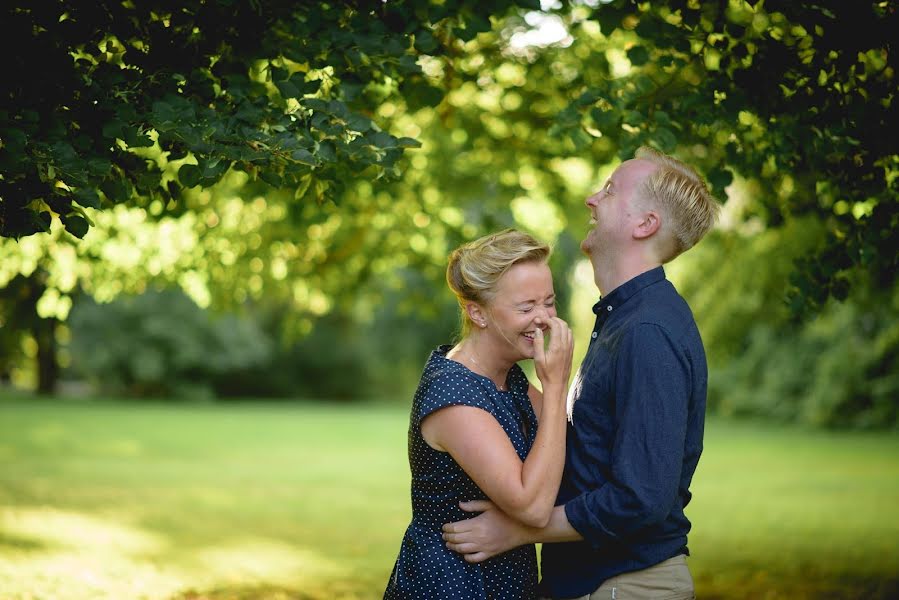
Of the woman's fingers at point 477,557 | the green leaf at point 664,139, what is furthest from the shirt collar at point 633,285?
the green leaf at point 664,139

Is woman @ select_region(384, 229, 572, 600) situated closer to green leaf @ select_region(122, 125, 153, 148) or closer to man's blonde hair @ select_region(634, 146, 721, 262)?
man's blonde hair @ select_region(634, 146, 721, 262)

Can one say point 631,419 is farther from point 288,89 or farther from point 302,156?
point 288,89

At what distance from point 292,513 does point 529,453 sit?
38.9 ft

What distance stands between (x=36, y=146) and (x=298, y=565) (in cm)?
776

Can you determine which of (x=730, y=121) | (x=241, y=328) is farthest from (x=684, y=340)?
(x=241, y=328)

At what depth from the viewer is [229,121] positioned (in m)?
3.83

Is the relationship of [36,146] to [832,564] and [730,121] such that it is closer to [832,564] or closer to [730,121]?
[730,121]

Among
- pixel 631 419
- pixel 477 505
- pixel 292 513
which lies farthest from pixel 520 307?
pixel 292 513

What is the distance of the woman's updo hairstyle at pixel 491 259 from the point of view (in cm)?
332

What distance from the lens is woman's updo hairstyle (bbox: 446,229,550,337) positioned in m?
3.32

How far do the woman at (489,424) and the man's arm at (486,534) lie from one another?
0.20ft

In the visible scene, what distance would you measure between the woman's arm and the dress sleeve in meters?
0.03

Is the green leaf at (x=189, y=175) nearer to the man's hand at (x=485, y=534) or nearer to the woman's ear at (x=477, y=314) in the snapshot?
the woman's ear at (x=477, y=314)

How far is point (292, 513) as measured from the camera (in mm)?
14305
